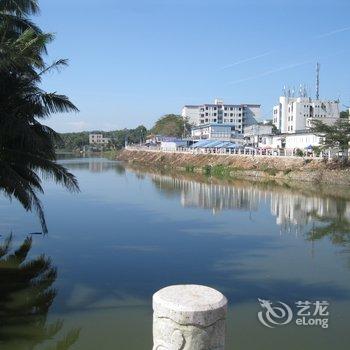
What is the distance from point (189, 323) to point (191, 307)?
11 centimetres

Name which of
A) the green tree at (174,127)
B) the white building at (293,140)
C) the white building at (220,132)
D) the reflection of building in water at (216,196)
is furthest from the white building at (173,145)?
the reflection of building in water at (216,196)

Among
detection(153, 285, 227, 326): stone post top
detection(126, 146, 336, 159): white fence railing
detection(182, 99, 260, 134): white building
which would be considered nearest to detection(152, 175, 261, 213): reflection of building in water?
detection(126, 146, 336, 159): white fence railing

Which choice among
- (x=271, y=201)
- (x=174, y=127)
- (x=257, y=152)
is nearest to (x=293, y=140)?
(x=257, y=152)

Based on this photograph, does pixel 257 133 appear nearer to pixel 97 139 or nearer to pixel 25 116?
pixel 25 116

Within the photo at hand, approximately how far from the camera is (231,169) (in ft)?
190

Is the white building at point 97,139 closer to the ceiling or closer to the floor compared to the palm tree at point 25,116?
closer to the ceiling

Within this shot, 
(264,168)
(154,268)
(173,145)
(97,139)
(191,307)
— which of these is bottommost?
(154,268)

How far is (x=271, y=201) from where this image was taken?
32219mm

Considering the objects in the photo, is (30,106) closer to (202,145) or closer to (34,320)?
(34,320)

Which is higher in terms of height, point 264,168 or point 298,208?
point 264,168

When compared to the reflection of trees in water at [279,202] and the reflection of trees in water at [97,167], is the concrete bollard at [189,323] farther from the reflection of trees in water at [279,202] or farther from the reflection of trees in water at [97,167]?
the reflection of trees in water at [97,167]

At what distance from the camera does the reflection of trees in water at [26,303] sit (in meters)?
8.94

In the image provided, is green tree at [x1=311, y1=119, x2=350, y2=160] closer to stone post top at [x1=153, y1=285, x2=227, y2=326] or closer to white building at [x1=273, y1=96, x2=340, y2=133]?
white building at [x1=273, y1=96, x2=340, y2=133]

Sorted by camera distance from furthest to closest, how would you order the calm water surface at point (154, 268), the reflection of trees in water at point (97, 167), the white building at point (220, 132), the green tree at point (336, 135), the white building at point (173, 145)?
the white building at point (220, 132) → the white building at point (173, 145) → the reflection of trees in water at point (97, 167) → the green tree at point (336, 135) → the calm water surface at point (154, 268)
